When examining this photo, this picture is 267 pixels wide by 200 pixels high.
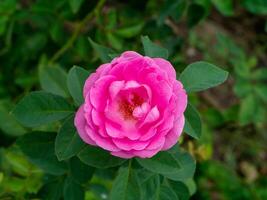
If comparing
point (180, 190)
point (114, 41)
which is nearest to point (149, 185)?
point (180, 190)

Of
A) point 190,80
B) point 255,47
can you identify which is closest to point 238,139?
point 255,47

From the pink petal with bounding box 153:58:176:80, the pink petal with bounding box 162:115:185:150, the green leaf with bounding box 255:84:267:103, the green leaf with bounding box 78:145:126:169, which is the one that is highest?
the pink petal with bounding box 153:58:176:80

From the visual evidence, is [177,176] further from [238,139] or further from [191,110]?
[238,139]

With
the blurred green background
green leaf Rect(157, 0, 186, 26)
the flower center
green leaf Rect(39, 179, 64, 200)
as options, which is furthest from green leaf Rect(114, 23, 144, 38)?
the flower center

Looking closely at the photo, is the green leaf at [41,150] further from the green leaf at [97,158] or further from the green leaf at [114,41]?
the green leaf at [114,41]

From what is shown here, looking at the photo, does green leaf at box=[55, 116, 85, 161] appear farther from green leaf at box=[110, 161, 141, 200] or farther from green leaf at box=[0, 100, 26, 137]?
green leaf at box=[0, 100, 26, 137]

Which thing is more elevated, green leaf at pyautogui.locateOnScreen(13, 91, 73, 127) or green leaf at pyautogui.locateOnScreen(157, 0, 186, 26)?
green leaf at pyautogui.locateOnScreen(13, 91, 73, 127)

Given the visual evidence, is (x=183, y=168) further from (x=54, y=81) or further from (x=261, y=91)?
(x=261, y=91)
